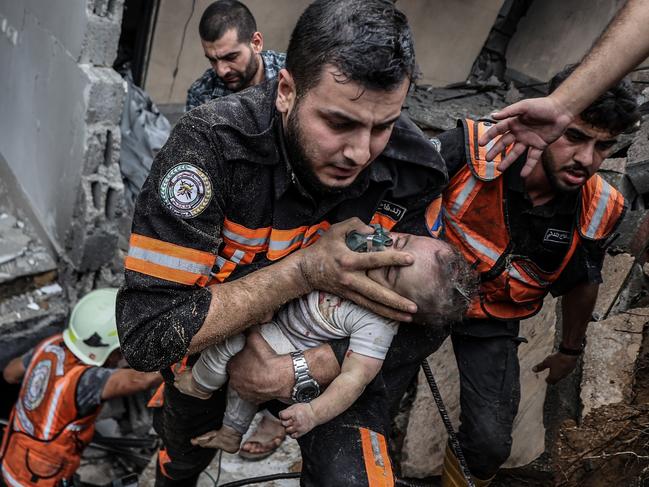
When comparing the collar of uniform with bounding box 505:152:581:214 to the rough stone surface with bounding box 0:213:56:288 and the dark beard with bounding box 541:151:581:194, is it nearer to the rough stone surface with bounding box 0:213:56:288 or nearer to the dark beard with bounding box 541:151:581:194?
the dark beard with bounding box 541:151:581:194

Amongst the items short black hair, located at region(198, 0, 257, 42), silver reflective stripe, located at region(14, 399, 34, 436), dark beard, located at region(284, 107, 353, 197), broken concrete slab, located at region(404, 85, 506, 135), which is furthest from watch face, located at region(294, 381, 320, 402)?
broken concrete slab, located at region(404, 85, 506, 135)

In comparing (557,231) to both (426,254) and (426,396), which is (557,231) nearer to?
(426,254)

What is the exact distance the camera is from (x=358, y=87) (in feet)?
7.06

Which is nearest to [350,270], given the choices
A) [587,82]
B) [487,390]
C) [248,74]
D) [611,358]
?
[587,82]

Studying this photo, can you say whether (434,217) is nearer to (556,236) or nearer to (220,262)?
(556,236)

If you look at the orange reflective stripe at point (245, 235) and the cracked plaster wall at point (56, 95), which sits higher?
the orange reflective stripe at point (245, 235)

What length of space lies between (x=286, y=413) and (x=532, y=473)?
2281 millimetres

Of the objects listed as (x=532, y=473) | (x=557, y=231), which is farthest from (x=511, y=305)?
(x=532, y=473)

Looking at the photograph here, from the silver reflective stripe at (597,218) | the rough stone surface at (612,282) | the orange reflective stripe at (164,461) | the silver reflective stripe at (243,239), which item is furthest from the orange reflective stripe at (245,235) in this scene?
the rough stone surface at (612,282)

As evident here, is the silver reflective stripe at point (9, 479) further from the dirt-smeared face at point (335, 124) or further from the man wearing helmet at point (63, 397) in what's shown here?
the dirt-smeared face at point (335, 124)

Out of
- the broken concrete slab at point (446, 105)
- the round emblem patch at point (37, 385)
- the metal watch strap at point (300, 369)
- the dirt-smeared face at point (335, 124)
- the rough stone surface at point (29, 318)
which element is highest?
the dirt-smeared face at point (335, 124)

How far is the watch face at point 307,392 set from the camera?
254 centimetres

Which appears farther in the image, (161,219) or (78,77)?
(78,77)

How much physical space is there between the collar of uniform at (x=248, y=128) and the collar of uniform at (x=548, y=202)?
1308 mm
